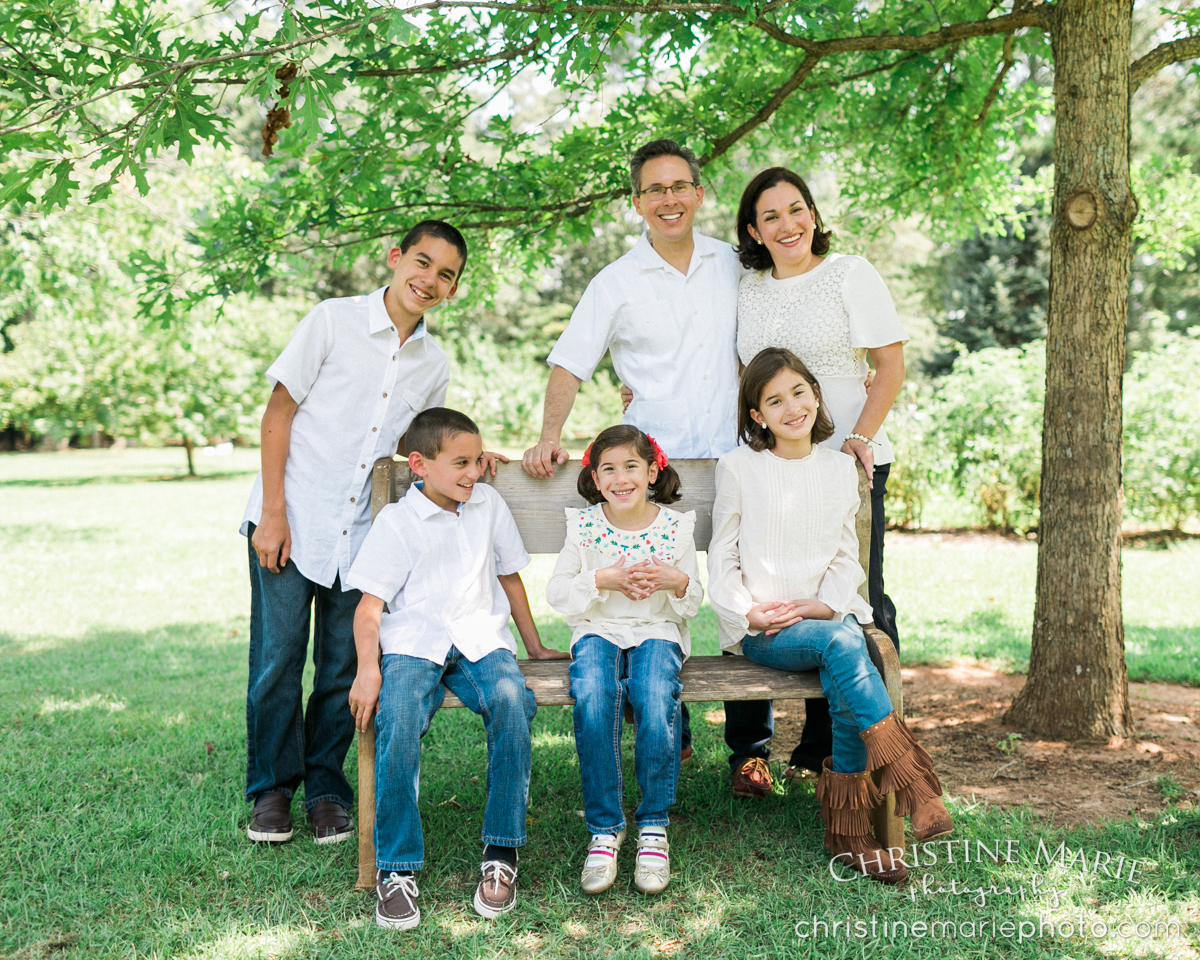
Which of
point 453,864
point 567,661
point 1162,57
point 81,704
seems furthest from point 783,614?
point 81,704

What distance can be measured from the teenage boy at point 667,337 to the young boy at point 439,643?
1.26 ft

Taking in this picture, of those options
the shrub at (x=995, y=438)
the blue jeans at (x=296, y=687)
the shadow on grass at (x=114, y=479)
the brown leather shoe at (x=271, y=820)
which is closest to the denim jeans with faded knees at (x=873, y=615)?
the blue jeans at (x=296, y=687)

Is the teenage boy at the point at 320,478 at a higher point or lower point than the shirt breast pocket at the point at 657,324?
lower

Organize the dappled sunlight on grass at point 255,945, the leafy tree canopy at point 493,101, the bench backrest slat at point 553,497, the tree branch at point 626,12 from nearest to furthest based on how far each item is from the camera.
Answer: the dappled sunlight on grass at point 255,945 < the tree branch at point 626,12 < the leafy tree canopy at point 493,101 < the bench backrest slat at point 553,497

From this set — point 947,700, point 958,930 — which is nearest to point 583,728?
point 958,930

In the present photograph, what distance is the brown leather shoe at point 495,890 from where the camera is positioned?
271 cm

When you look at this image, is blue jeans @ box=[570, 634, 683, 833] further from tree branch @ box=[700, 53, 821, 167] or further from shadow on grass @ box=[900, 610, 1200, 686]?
shadow on grass @ box=[900, 610, 1200, 686]

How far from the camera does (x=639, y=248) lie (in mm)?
3531

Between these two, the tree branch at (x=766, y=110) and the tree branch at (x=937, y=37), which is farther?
the tree branch at (x=766, y=110)

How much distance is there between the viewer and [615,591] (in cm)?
317

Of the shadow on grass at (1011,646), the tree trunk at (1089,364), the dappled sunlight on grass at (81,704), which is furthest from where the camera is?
the shadow on grass at (1011,646)

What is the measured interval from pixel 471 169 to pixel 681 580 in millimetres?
2372

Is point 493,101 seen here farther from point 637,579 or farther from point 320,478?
point 637,579

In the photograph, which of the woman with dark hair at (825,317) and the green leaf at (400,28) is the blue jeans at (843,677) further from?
the green leaf at (400,28)
